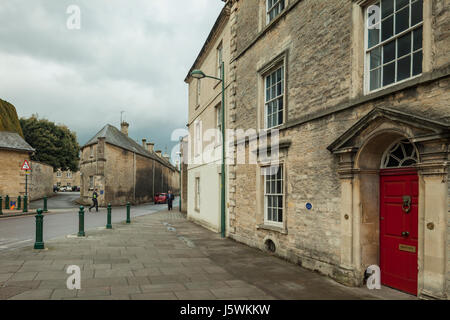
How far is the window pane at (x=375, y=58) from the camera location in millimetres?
6113

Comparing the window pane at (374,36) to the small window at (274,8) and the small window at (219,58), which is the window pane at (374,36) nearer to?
the small window at (274,8)

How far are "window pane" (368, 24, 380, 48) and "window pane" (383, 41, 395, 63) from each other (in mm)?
277

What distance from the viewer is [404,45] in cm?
554

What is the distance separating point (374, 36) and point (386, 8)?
0.51m

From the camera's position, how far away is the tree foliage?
44.1 m

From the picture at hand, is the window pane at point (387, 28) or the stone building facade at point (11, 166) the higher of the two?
the window pane at point (387, 28)

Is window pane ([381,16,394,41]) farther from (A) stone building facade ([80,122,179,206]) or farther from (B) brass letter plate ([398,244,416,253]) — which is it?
(A) stone building facade ([80,122,179,206])

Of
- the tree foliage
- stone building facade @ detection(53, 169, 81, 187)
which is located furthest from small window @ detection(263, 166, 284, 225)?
stone building facade @ detection(53, 169, 81, 187)

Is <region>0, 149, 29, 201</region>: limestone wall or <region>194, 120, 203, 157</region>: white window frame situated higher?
<region>194, 120, 203, 157</region>: white window frame

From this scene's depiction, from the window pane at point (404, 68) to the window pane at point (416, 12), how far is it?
59 cm

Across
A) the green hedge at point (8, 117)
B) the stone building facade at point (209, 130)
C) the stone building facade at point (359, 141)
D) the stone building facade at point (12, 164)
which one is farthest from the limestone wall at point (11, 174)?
the stone building facade at point (359, 141)

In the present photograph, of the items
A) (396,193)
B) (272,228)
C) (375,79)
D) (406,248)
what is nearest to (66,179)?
(272,228)

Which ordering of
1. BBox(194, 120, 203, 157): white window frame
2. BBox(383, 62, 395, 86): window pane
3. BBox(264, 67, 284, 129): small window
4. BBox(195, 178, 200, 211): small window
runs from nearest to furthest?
BBox(383, 62, 395, 86): window pane, BBox(264, 67, 284, 129): small window, BBox(194, 120, 203, 157): white window frame, BBox(195, 178, 200, 211): small window

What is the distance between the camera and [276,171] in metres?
9.20
